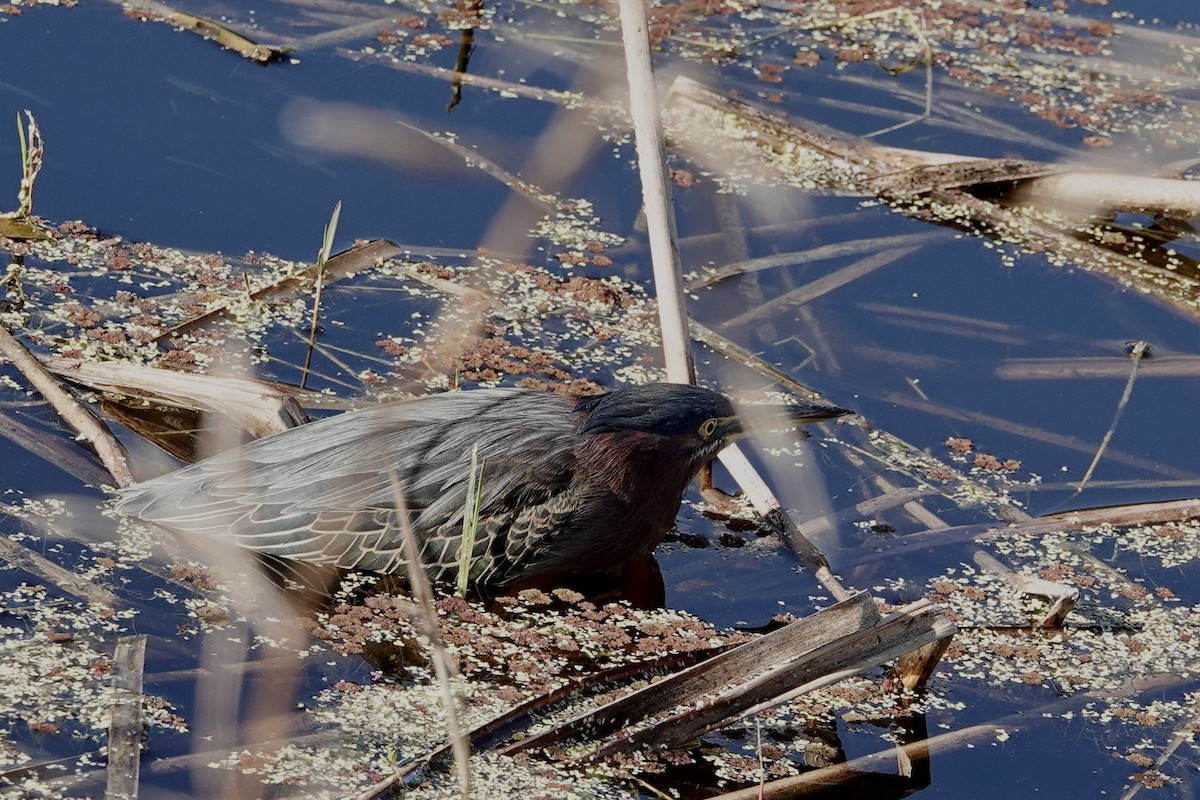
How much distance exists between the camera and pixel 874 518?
5.53 meters

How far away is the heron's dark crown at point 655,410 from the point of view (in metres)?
4.94

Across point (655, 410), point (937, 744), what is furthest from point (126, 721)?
point (937, 744)

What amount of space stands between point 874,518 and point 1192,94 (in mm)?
4454

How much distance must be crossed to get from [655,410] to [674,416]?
2.5 inches

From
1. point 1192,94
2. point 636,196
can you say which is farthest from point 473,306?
point 1192,94

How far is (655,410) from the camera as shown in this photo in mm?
4949

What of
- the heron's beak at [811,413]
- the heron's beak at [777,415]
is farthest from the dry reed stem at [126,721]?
the heron's beak at [811,413]

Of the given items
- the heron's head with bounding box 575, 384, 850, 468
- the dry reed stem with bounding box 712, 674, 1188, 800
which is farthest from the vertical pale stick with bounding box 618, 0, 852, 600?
the dry reed stem with bounding box 712, 674, 1188, 800

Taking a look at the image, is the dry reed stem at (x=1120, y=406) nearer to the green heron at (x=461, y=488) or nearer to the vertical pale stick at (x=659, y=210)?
the vertical pale stick at (x=659, y=210)

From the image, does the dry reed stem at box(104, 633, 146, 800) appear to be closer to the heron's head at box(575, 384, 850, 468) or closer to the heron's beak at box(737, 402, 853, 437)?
the heron's head at box(575, 384, 850, 468)

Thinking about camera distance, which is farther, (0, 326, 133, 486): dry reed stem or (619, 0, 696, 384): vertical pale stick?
(619, 0, 696, 384): vertical pale stick

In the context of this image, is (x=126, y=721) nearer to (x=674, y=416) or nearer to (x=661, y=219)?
(x=674, y=416)

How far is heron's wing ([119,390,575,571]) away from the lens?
490cm

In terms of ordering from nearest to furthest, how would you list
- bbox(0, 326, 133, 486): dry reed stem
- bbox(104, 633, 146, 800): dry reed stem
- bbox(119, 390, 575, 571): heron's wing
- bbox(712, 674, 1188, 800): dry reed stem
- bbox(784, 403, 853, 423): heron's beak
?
bbox(104, 633, 146, 800): dry reed stem < bbox(712, 674, 1188, 800): dry reed stem < bbox(119, 390, 575, 571): heron's wing < bbox(0, 326, 133, 486): dry reed stem < bbox(784, 403, 853, 423): heron's beak
